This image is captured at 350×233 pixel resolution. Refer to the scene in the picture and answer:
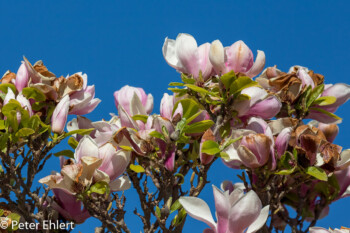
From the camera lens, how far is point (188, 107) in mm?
2248

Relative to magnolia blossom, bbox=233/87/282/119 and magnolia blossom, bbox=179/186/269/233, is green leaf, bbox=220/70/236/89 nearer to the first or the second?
magnolia blossom, bbox=233/87/282/119

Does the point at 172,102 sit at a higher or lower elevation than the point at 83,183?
higher

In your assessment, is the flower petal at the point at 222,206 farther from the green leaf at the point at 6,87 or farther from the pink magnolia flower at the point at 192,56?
the green leaf at the point at 6,87

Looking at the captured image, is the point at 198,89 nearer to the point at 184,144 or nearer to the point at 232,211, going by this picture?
the point at 184,144

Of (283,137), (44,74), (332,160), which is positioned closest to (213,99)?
(283,137)

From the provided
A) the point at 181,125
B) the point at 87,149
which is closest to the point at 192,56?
the point at 181,125

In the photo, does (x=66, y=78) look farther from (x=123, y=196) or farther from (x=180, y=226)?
(x=180, y=226)

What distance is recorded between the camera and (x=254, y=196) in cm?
182

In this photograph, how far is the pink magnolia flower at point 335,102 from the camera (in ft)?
8.53

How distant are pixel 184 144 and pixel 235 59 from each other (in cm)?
47

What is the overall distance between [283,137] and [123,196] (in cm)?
75

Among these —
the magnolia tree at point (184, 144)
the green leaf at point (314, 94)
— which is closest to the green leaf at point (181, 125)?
the magnolia tree at point (184, 144)

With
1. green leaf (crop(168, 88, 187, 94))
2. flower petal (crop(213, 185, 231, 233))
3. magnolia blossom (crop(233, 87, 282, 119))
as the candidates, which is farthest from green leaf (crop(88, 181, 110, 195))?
magnolia blossom (crop(233, 87, 282, 119))

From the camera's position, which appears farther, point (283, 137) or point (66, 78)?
point (66, 78)
